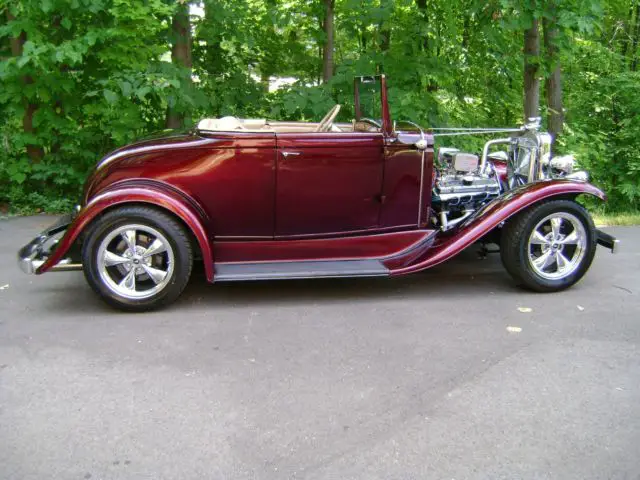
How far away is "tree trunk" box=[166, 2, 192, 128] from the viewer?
25.3 feet

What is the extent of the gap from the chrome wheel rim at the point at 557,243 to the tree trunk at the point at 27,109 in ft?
19.5

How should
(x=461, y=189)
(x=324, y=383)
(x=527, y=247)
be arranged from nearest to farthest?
(x=324, y=383)
(x=527, y=247)
(x=461, y=189)

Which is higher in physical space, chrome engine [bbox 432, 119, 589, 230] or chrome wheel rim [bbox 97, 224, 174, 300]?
chrome engine [bbox 432, 119, 589, 230]

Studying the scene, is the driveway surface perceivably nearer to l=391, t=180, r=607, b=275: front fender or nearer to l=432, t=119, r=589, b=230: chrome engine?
l=391, t=180, r=607, b=275: front fender

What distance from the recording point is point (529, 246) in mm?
4984

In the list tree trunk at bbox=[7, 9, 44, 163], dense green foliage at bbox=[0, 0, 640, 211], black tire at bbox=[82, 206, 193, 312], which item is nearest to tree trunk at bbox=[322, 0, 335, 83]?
dense green foliage at bbox=[0, 0, 640, 211]

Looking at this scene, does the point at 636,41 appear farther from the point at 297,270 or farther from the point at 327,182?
the point at 297,270

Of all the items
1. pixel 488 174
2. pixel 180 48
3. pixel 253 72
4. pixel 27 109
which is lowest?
pixel 488 174

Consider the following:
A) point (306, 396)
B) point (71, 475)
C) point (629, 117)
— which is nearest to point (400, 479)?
point (306, 396)

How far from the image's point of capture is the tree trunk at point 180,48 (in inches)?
303

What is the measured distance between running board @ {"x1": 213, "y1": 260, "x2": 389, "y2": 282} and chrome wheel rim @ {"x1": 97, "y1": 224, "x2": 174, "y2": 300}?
398mm

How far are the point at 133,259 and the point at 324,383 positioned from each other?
5.86ft

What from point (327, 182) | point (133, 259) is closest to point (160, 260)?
point (133, 259)

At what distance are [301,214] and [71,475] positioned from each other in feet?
8.79
